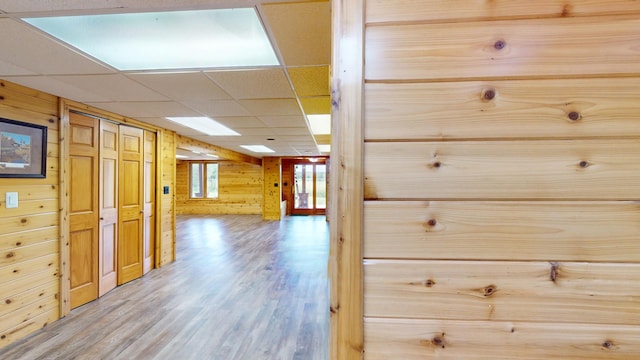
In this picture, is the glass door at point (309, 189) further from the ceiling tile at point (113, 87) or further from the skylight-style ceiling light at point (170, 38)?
the skylight-style ceiling light at point (170, 38)

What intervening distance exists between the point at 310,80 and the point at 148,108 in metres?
2.04

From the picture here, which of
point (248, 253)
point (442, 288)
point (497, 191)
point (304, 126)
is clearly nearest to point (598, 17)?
point (497, 191)

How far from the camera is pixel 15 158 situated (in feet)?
7.80

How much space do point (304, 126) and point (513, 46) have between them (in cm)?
341

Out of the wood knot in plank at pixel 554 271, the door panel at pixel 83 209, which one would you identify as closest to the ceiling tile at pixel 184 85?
the door panel at pixel 83 209

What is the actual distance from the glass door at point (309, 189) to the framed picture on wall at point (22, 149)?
888 centimetres

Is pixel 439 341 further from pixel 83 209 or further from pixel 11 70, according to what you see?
pixel 83 209

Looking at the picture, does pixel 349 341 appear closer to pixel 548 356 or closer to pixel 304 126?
pixel 548 356

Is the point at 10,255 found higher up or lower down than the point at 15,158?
lower down

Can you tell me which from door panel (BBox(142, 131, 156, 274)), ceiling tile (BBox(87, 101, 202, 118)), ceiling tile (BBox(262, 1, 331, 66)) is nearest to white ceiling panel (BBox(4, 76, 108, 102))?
ceiling tile (BBox(87, 101, 202, 118))

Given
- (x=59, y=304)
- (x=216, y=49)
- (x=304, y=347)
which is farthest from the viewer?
(x=59, y=304)

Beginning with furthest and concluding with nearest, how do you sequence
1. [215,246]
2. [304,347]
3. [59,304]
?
[215,246]
[59,304]
[304,347]

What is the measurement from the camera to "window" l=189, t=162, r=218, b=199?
1124 centimetres

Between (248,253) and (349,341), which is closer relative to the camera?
(349,341)
